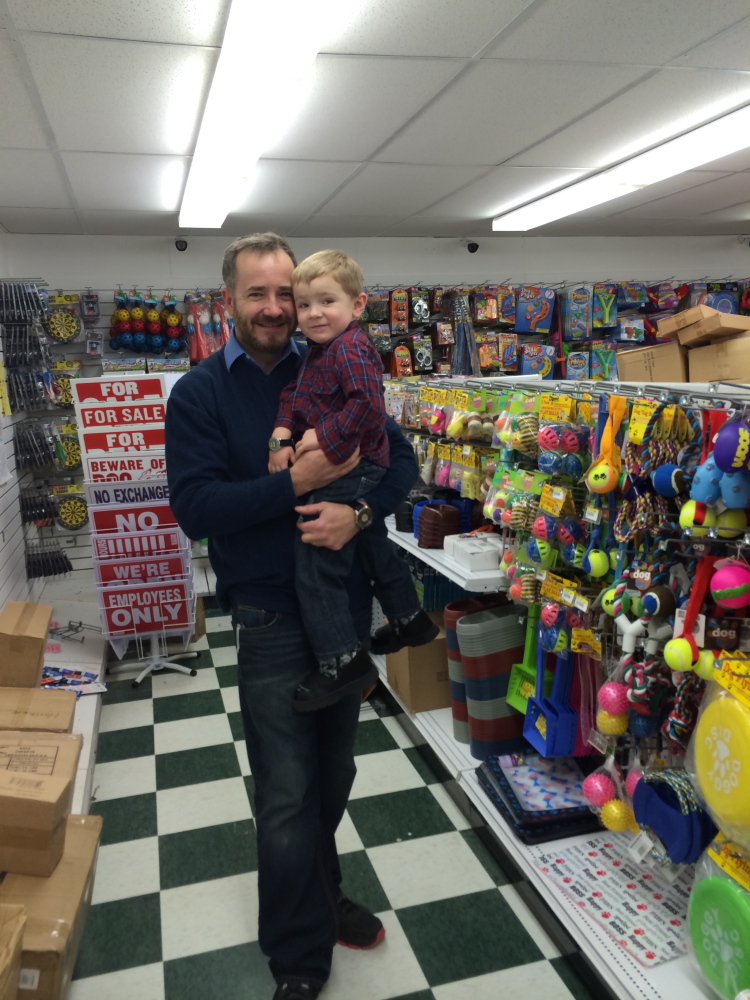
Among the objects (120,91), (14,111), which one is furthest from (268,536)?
(14,111)

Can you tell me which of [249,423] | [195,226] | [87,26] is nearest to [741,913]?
[249,423]

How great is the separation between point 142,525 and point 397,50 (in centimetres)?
259

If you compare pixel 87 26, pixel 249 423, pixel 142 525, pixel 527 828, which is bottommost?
pixel 527 828

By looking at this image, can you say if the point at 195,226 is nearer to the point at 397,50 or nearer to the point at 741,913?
the point at 397,50

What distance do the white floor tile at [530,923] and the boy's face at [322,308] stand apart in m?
1.79

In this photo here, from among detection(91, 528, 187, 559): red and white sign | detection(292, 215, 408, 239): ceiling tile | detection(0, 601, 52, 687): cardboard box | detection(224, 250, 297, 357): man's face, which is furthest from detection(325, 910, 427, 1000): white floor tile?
detection(292, 215, 408, 239): ceiling tile

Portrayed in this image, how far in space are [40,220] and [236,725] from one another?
156 inches

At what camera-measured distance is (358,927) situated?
2.02 metres

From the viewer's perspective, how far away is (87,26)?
96.6 inches

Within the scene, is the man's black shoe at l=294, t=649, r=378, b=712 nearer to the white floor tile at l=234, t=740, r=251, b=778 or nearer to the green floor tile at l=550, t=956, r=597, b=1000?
the green floor tile at l=550, t=956, r=597, b=1000

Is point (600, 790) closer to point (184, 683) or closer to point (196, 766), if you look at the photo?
point (196, 766)

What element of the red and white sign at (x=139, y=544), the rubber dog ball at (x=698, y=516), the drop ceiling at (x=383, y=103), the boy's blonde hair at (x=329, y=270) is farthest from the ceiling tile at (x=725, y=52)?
the red and white sign at (x=139, y=544)

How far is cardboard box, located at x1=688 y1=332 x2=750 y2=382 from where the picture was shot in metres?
2.44

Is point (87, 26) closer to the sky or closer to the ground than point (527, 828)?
closer to the sky
